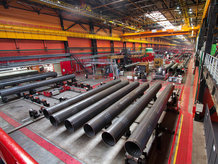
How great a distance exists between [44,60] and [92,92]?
13.1m

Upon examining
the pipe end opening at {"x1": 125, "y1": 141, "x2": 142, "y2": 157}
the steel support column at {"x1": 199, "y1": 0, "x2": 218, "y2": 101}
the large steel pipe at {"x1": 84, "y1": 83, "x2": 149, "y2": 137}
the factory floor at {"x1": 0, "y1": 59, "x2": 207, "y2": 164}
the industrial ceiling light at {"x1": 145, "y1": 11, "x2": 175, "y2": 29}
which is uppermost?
the industrial ceiling light at {"x1": 145, "y1": 11, "x2": 175, "y2": 29}

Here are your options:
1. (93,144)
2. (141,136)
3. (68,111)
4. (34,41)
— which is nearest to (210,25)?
(141,136)

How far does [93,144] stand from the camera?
5488mm

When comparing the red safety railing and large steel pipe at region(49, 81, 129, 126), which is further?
large steel pipe at region(49, 81, 129, 126)

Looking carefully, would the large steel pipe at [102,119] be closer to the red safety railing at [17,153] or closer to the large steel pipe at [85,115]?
the large steel pipe at [85,115]

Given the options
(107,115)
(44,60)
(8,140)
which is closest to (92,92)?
(107,115)

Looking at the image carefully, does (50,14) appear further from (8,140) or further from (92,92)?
(8,140)

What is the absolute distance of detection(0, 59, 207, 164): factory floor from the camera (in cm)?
478

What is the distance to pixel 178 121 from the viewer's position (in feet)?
23.0

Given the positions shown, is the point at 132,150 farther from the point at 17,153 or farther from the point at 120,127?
the point at 17,153

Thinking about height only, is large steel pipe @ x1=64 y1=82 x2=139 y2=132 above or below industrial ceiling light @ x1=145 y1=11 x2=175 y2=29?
below

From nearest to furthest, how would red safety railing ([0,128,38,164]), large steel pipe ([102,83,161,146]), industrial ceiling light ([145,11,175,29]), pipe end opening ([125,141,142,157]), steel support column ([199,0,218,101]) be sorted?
red safety railing ([0,128,38,164]) → pipe end opening ([125,141,142,157]) → large steel pipe ([102,83,161,146]) → steel support column ([199,0,218,101]) → industrial ceiling light ([145,11,175,29])

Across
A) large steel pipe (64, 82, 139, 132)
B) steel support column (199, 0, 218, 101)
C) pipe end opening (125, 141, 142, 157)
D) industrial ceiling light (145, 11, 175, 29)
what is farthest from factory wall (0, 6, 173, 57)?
steel support column (199, 0, 218, 101)

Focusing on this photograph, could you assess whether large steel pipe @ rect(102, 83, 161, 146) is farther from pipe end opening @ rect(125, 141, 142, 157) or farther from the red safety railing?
the red safety railing
